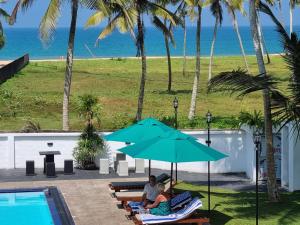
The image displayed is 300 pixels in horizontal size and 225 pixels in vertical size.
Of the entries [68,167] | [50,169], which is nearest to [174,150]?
[50,169]

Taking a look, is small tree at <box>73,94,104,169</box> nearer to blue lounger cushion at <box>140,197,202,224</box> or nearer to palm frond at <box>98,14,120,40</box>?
palm frond at <box>98,14,120,40</box>

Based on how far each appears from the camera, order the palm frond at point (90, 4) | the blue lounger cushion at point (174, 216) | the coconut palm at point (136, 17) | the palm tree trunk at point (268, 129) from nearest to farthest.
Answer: the blue lounger cushion at point (174, 216), the palm tree trunk at point (268, 129), the palm frond at point (90, 4), the coconut palm at point (136, 17)

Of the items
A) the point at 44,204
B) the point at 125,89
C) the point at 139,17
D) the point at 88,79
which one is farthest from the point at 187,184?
the point at 88,79

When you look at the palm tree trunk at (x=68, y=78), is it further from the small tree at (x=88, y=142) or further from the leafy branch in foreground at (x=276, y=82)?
the leafy branch in foreground at (x=276, y=82)

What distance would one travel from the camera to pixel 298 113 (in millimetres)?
16156

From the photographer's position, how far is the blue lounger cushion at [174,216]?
14.6 metres

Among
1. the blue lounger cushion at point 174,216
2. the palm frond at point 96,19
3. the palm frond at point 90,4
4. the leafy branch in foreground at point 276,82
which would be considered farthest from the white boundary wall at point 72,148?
the palm frond at point 96,19

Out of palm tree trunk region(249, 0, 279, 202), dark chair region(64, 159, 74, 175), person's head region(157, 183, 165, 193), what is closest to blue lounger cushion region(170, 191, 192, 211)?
person's head region(157, 183, 165, 193)

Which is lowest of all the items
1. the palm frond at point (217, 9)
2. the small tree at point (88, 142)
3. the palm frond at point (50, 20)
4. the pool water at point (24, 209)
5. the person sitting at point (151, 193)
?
the pool water at point (24, 209)

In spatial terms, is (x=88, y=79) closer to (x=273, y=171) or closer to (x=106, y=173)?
(x=106, y=173)

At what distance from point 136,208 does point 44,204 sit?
12.6 feet

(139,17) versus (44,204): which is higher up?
(139,17)

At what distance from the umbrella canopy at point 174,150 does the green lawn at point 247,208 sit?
1969mm

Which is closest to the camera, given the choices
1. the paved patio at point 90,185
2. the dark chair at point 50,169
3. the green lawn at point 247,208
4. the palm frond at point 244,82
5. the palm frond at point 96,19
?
the palm frond at point 244,82
